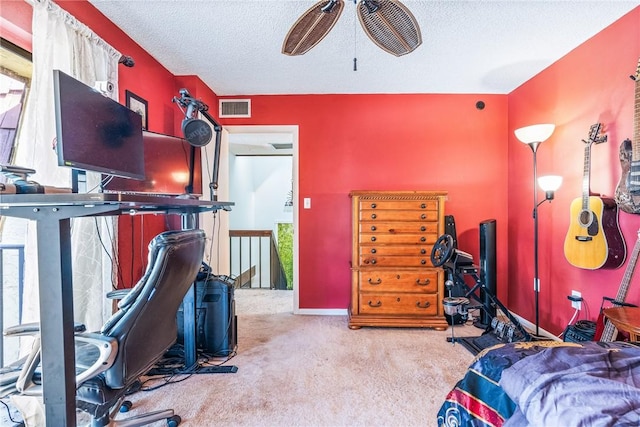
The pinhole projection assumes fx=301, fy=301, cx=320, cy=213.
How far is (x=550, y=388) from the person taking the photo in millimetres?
795

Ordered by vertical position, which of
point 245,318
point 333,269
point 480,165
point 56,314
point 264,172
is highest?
point 264,172

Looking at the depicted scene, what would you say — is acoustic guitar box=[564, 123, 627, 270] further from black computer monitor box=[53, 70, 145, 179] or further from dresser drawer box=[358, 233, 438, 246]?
black computer monitor box=[53, 70, 145, 179]

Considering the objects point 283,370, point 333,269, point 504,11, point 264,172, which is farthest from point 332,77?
point 264,172

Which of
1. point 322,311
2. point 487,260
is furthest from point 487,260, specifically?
A: point 322,311

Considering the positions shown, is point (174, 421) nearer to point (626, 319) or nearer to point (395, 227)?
point (395, 227)

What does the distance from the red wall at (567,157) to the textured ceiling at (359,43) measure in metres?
0.17

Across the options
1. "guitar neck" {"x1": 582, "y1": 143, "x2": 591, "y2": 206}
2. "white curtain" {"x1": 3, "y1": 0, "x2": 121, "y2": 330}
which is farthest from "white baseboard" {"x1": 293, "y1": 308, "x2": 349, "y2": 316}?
"guitar neck" {"x1": 582, "y1": 143, "x2": 591, "y2": 206}

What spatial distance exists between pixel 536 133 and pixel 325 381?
258 cm

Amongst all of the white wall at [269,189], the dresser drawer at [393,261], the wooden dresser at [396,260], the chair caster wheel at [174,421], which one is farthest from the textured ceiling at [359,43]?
the white wall at [269,189]

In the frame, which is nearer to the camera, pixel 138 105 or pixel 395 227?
pixel 138 105

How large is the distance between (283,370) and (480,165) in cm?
290

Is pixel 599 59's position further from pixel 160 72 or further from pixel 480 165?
pixel 160 72

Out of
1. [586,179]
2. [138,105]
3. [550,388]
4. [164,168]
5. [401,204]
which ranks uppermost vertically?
[138,105]

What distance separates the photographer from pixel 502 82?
3055 mm
